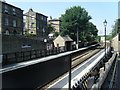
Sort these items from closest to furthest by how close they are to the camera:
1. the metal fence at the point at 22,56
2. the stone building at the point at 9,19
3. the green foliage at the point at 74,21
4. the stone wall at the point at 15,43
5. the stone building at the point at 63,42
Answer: the metal fence at the point at 22,56, the stone wall at the point at 15,43, the stone building at the point at 9,19, the stone building at the point at 63,42, the green foliage at the point at 74,21

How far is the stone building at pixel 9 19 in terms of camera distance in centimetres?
3725

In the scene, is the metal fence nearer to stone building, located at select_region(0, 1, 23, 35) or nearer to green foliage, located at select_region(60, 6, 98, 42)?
stone building, located at select_region(0, 1, 23, 35)

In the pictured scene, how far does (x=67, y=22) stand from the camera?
54.3m

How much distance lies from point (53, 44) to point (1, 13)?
17.0 metres

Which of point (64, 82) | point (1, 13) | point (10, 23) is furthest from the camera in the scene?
point (10, 23)

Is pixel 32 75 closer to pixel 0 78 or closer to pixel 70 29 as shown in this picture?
pixel 0 78

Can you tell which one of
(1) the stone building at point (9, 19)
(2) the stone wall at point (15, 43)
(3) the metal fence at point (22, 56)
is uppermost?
(1) the stone building at point (9, 19)

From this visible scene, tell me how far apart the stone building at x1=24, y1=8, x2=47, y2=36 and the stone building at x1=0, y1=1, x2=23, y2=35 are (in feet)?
52.7

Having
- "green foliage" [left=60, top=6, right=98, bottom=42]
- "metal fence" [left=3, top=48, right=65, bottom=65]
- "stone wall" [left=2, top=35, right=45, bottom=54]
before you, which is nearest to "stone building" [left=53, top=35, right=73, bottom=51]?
"metal fence" [left=3, top=48, right=65, bottom=65]

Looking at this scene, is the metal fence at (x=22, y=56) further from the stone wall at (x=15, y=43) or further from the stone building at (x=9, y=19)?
the stone building at (x=9, y=19)

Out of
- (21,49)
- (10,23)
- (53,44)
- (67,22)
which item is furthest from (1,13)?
(67,22)

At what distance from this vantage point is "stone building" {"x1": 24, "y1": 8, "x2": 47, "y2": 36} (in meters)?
61.5

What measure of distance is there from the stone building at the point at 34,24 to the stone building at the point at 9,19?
16058 millimetres

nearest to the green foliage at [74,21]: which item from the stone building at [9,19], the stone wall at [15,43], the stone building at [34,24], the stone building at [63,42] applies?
the stone building at [63,42]
